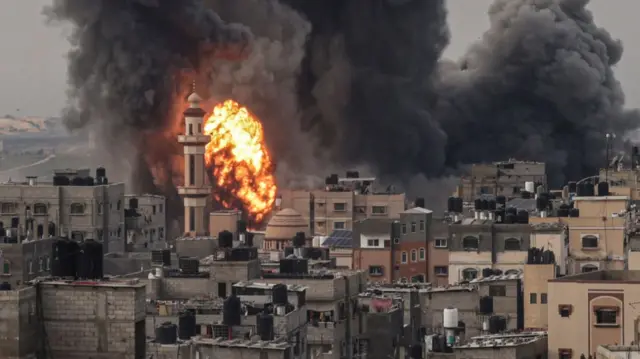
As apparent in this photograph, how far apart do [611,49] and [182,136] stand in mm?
40748

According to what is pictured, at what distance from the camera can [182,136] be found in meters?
104

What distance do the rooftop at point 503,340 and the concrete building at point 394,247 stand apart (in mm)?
29941

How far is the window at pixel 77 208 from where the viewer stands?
87.5 meters

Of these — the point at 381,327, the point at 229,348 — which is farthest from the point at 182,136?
the point at 229,348

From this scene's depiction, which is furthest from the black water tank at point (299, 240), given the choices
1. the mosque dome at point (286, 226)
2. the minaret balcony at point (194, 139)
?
the minaret balcony at point (194, 139)

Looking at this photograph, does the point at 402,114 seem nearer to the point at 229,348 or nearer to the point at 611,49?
the point at 611,49

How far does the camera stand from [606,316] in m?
44.5

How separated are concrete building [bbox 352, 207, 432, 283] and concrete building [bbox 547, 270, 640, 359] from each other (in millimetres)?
34161

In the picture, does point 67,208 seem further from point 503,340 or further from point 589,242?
point 503,340

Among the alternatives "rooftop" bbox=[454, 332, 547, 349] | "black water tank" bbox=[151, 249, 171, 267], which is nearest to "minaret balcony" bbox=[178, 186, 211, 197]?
"black water tank" bbox=[151, 249, 171, 267]

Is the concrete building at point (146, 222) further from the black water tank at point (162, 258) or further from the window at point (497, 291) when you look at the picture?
the window at point (497, 291)

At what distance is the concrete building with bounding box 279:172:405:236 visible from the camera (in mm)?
97625

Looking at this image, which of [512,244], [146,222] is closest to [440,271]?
Answer: [512,244]

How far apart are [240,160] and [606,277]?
62985 mm
